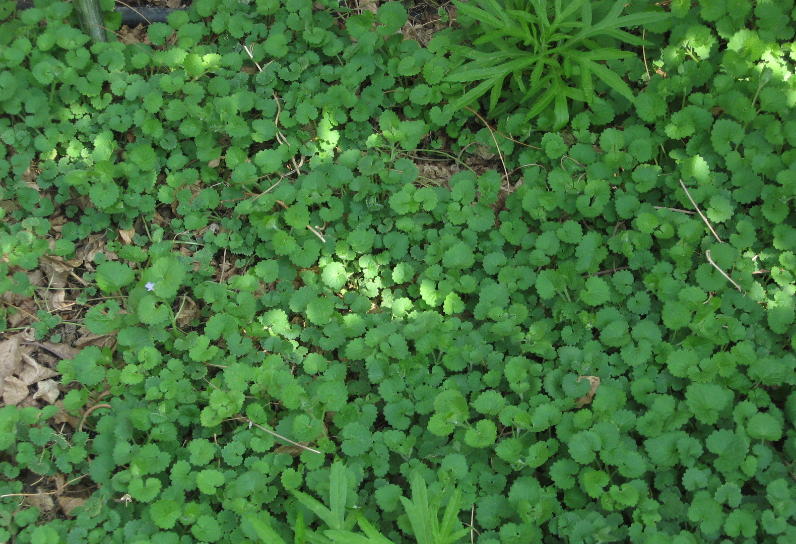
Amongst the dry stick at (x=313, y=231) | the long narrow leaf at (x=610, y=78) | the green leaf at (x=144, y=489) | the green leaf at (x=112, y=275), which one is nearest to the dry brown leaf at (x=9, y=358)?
the green leaf at (x=112, y=275)

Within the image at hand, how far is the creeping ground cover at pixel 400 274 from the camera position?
2836mm

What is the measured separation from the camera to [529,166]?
12.4ft

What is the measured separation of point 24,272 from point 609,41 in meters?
3.57

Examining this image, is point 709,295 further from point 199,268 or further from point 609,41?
point 199,268

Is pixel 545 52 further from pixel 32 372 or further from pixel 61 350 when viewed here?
pixel 32 372

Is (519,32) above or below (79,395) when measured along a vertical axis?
above

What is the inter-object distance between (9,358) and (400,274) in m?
2.05

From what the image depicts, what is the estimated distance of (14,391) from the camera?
3277 millimetres

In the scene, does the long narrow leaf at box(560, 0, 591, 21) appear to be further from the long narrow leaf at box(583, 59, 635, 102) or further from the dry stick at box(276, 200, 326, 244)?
the dry stick at box(276, 200, 326, 244)

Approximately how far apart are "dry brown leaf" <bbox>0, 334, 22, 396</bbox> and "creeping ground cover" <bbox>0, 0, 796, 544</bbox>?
0.02 meters

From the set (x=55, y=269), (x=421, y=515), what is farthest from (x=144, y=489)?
(x=55, y=269)

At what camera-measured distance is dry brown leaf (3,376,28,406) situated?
327 centimetres

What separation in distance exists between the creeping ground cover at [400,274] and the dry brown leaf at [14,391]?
0.01m

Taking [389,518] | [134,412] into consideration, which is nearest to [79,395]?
[134,412]
